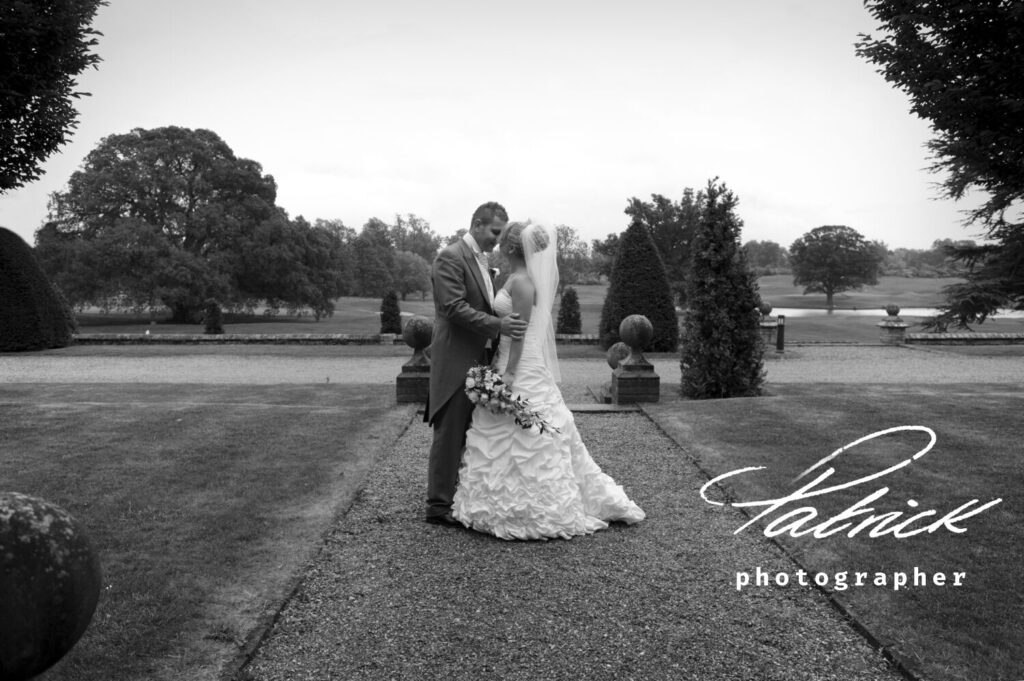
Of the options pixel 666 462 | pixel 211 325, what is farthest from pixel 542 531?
pixel 211 325

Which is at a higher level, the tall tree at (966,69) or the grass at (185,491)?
the tall tree at (966,69)

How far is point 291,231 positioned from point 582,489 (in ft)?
99.3

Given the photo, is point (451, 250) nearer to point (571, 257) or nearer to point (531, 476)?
point (531, 476)

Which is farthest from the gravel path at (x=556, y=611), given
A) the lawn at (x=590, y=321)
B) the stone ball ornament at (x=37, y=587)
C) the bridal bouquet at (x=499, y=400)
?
the lawn at (x=590, y=321)

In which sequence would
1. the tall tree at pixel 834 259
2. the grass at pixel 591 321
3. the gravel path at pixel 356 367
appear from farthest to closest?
the tall tree at pixel 834 259 → the grass at pixel 591 321 → the gravel path at pixel 356 367

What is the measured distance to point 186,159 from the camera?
107 ft

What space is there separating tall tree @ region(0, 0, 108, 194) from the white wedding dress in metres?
8.84

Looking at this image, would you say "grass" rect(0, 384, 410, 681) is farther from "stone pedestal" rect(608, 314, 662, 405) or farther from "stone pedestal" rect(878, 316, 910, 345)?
"stone pedestal" rect(878, 316, 910, 345)

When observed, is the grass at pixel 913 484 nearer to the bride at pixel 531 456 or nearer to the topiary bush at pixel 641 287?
the bride at pixel 531 456

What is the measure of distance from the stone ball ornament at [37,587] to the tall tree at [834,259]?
157 ft

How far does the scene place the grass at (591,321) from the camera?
93.9 ft

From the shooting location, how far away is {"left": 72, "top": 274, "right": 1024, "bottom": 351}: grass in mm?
28619

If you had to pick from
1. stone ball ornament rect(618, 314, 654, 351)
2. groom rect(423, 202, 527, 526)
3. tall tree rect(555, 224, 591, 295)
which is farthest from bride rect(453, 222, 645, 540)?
tall tree rect(555, 224, 591, 295)

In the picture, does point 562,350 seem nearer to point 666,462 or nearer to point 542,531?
point 666,462
